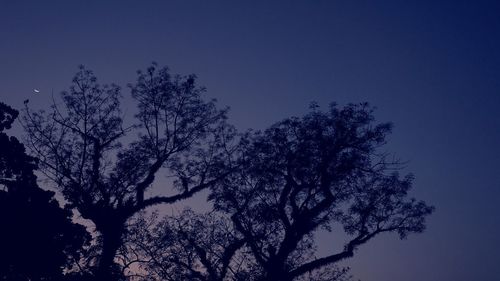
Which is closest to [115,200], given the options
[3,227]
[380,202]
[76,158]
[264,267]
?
[76,158]

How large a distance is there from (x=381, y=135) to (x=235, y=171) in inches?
401

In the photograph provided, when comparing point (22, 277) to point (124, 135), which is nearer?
point (22, 277)

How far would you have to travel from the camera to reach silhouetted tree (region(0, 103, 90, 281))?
28.8 meters

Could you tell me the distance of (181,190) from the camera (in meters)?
32.7

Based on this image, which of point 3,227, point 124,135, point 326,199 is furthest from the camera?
point 124,135

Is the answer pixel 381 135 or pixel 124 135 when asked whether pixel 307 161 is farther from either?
pixel 124 135

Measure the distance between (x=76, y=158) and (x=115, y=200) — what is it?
13.2 feet

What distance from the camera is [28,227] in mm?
29031

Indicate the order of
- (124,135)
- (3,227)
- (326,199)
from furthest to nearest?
(124,135) → (326,199) → (3,227)

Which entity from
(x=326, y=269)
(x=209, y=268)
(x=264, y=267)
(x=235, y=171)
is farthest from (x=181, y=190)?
(x=326, y=269)

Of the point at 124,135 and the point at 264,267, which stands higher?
the point at 124,135

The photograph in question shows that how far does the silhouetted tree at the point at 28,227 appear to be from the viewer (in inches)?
1132

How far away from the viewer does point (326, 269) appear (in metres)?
30.5

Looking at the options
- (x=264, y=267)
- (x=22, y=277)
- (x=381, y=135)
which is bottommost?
(x=22, y=277)
